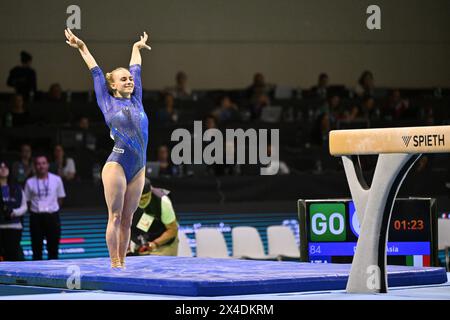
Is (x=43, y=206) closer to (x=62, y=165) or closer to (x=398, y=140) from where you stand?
(x=62, y=165)

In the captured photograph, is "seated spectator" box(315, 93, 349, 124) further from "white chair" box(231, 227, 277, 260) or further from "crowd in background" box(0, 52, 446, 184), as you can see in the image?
"white chair" box(231, 227, 277, 260)

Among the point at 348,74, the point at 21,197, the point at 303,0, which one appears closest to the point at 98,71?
the point at 21,197

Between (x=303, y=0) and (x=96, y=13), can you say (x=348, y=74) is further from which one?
(x=96, y=13)

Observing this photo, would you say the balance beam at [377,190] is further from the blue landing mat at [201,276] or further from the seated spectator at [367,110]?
the seated spectator at [367,110]

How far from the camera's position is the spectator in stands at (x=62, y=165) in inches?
472

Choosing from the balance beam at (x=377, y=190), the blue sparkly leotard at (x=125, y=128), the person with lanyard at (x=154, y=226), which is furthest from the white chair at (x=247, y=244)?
the balance beam at (x=377, y=190)

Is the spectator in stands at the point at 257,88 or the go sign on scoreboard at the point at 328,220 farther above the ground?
the spectator in stands at the point at 257,88

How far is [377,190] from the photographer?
5637mm

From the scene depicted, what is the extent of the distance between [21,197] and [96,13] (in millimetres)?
5425

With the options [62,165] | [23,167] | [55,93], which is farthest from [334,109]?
[23,167]

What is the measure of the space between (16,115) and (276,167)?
3.68 meters

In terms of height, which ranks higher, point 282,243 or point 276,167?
point 276,167

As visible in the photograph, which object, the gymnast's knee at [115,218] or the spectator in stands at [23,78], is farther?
the spectator in stands at [23,78]

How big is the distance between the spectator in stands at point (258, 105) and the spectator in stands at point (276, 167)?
1662 millimetres
